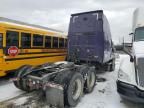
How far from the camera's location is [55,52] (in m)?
10.4

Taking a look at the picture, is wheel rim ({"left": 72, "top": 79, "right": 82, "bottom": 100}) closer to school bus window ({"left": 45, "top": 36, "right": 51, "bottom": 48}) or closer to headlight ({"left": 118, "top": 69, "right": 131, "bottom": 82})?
headlight ({"left": 118, "top": 69, "right": 131, "bottom": 82})

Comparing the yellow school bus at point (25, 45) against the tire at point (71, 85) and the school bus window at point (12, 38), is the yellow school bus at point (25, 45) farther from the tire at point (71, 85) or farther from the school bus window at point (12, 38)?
the tire at point (71, 85)

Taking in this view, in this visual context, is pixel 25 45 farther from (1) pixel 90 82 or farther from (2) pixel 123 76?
(2) pixel 123 76

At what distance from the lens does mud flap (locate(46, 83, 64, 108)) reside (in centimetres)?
457

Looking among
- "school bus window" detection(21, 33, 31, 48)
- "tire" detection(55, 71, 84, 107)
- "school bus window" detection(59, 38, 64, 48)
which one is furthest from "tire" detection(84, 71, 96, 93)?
"school bus window" detection(59, 38, 64, 48)

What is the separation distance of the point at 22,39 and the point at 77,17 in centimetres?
279

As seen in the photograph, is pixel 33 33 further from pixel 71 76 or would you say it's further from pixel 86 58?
pixel 71 76

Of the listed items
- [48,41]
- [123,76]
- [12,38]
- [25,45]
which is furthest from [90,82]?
[48,41]

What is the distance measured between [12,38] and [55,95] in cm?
366

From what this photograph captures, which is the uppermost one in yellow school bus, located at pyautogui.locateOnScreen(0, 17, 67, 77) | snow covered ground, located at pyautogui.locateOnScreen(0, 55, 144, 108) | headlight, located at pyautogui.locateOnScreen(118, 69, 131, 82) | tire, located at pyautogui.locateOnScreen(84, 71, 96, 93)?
yellow school bus, located at pyautogui.locateOnScreen(0, 17, 67, 77)

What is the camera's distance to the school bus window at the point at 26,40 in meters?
7.85

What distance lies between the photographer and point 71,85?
15.9 feet

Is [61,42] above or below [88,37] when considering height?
below

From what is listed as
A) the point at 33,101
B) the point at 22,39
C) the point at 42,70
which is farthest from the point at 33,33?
the point at 33,101
